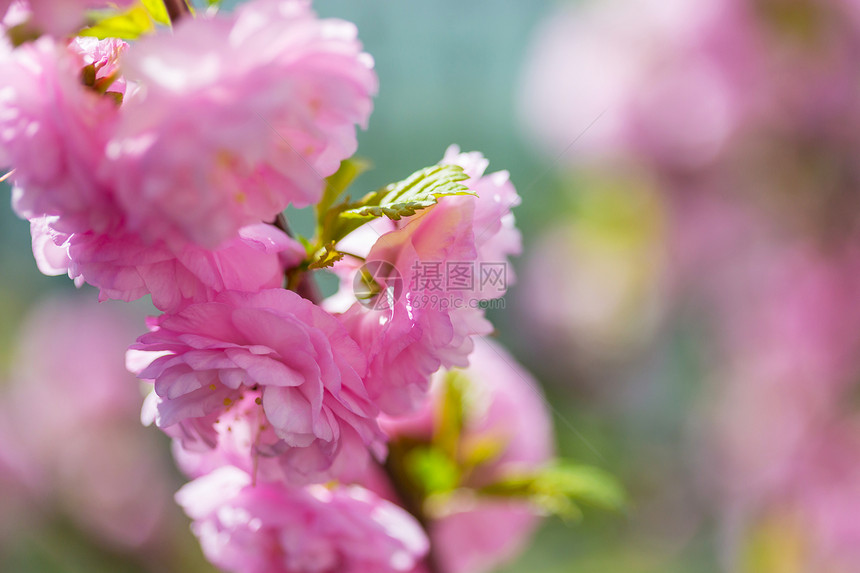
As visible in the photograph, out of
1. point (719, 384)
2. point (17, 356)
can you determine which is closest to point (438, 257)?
point (719, 384)

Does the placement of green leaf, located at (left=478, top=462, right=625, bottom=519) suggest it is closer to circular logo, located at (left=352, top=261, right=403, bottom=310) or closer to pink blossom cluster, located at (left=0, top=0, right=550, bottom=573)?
pink blossom cluster, located at (left=0, top=0, right=550, bottom=573)

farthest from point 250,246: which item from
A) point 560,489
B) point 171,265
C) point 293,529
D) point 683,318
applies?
point 683,318

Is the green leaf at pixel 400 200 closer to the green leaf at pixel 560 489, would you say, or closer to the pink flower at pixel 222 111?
the pink flower at pixel 222 111

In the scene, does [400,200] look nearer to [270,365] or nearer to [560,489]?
[270,365]

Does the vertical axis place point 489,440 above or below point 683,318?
above

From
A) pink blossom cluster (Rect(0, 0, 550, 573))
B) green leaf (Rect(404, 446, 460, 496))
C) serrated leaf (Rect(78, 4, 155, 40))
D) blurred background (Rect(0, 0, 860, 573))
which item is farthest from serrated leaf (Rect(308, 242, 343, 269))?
blurred background (Rect(0, 0, 860, 573))

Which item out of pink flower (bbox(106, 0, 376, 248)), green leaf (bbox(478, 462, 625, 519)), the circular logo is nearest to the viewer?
pink flower (bbox(106, 0, 376, 248))
